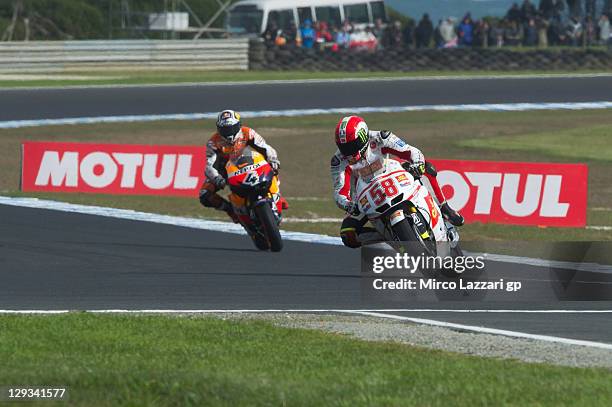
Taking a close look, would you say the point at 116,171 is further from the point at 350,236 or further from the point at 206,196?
the point at 350,236

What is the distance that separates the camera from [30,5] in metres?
50.8

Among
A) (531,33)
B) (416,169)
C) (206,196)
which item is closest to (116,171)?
(206,196)

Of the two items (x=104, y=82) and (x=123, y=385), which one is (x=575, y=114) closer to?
(x=104, y=82)

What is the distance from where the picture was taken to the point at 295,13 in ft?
158

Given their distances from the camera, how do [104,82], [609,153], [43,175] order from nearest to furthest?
[43,175]
[609,153]
[104,82]

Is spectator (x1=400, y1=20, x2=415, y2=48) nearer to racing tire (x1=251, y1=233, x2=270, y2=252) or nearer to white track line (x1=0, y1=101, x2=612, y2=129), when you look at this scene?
white track line (x1=0, y1=101, x2=612, y2=129)

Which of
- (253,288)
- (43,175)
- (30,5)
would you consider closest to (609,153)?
(43,175)

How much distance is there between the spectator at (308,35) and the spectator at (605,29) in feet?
29.6

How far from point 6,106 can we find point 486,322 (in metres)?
26.0

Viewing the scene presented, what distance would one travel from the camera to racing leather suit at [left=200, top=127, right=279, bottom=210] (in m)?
16.0

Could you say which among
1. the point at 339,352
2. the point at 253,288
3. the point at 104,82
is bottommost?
the point at 104,82

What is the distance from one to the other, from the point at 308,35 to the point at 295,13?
1659 mm

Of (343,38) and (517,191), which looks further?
(343,38)

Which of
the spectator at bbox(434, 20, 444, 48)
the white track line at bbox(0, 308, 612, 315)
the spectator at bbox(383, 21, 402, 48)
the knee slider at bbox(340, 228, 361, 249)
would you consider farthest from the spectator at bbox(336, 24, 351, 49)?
the white track line at bbox(0, 308, 612, 315)
